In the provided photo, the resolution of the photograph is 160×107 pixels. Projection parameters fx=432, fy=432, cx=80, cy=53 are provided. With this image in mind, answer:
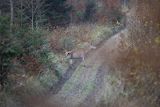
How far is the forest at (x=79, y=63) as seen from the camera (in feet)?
33.4

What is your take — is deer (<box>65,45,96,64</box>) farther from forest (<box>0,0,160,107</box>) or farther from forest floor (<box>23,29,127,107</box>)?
forest floor (<box>23,29,127,107</box>)

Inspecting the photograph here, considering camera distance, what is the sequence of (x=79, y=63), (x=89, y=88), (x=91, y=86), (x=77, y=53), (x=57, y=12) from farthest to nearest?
(x=57, y=12) < (x=77, y=53) < (x=79, y=63) < (x=91, y=86) < (x=89, y=88)

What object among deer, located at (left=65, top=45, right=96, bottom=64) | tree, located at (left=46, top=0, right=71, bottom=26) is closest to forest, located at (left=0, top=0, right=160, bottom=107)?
deer, located at (left=65, top=45, right=96, bottom=64)

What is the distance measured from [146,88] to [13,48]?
479 cm

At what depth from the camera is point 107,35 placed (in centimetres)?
2645

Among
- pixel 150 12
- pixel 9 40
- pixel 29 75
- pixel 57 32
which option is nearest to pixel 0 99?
pixel 9 40

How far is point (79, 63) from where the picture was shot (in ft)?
64.8

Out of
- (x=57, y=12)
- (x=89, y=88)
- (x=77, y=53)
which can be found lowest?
(x=89, y=88)

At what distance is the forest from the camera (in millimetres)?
10195

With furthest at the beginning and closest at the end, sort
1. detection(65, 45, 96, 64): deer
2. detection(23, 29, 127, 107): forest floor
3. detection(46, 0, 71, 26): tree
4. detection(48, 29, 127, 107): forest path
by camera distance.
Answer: detection(46, 0, 71, 26): tree < detection(65, 45, 96, 64): deer < detection(48, 29, 127, 107): forest path < detection(23, 29, 127, 107): forest floor

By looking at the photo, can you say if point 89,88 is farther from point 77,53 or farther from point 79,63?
point 77,53

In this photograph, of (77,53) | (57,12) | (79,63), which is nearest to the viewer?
(79,63)

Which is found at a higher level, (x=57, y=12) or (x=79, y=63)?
(x=57, y=12)

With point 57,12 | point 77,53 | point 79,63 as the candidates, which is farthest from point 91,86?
point 57,12
